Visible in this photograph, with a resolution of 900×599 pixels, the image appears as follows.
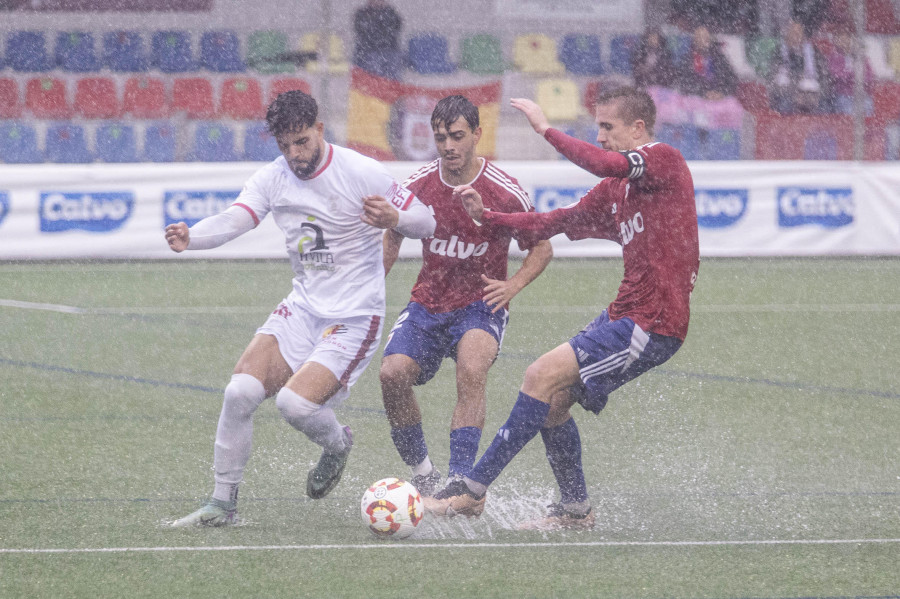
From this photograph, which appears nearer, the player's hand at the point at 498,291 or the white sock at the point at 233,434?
the white sock at the point at 233,434

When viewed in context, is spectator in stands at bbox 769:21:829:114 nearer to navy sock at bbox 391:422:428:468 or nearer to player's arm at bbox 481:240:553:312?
player's arm at bbox 481:240:553:312

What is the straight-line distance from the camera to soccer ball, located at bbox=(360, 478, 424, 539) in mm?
4781

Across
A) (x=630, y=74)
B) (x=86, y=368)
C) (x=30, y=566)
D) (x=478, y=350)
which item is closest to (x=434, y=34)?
(x=630, y=74)

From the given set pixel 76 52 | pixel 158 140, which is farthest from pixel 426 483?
pixel 76 52

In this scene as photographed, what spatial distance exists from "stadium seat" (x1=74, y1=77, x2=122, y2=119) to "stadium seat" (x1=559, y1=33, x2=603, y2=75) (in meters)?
6.13

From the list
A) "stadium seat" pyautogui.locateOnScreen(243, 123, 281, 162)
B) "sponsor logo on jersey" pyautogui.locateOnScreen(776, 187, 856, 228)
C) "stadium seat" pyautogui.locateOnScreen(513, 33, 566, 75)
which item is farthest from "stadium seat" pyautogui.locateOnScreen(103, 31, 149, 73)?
"sponsor logo on jersey" pyautogui.locateOnScreen(776, 187, 856, 228)

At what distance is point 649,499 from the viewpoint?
5.50 metres

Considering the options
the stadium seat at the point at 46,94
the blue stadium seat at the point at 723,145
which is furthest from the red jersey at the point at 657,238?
the stadium seat at the point at 46,94

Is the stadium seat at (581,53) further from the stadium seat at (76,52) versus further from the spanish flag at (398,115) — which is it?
the stadium seat at (76,52)

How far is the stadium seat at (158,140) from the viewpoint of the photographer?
15.0m

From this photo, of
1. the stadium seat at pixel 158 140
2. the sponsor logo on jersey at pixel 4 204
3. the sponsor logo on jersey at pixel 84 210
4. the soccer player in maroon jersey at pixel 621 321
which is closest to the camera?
the soccer player in maroon jersey at pixel 621 321

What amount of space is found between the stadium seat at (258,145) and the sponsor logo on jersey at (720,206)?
497 cm

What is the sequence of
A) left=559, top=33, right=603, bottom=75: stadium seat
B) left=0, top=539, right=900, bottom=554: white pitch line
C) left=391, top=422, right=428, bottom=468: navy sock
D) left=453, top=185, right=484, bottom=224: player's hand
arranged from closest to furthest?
left=0, top=539, right=900, bottom=554: white pitch line, left=453, top=185, right=484, bottom=224: player's hand, left=391, top=422, right=428, bottom=468: navy sock, left=559, top=33, right=603, bottom=75: stadium seat

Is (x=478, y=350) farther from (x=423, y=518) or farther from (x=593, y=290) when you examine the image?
(x=593, y=290)
